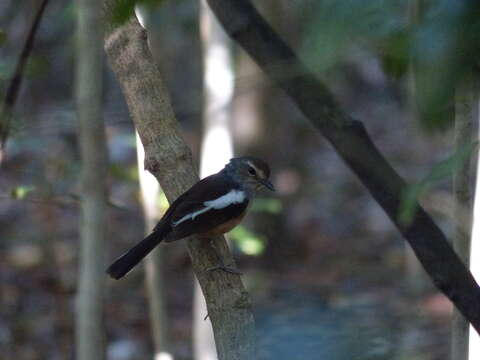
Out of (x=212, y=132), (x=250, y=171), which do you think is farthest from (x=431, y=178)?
(x=212, y=132)

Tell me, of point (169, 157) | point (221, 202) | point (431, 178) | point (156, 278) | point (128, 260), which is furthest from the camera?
point (156, 278)

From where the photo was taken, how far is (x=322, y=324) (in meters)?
3.91

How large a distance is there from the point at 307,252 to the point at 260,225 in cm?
70

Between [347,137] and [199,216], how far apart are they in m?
2.77

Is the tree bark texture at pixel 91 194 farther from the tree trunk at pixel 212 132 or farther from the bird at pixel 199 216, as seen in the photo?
the tree trunk at pixel 212 132

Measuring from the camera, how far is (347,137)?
1.45 meters

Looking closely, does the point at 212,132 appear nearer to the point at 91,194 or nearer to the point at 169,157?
the point at 169,157

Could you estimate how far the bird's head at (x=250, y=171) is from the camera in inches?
212

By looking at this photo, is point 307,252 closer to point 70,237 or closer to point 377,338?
point 70,237

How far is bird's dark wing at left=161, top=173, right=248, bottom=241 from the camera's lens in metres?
3.90

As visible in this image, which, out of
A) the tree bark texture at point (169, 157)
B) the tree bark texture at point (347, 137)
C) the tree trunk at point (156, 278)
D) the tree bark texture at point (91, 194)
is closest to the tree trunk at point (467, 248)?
the tree bark texture at point (169, 157)

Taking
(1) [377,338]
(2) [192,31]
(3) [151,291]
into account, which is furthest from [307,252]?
(1) [377,338]

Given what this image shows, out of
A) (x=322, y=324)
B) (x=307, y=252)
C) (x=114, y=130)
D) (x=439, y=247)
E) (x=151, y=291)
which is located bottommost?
(x=439, y=247)

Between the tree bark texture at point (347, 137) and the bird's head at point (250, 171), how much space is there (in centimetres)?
368
